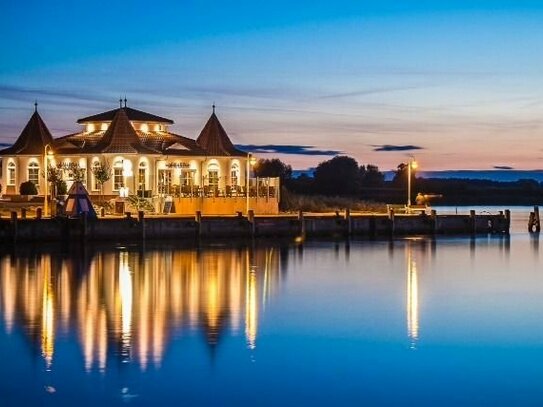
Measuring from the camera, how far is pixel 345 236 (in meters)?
64.9

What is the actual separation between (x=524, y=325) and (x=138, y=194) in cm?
3842

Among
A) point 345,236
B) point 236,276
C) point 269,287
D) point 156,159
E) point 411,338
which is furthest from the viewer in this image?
point 156,159

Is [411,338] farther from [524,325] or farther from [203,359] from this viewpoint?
[203,359]

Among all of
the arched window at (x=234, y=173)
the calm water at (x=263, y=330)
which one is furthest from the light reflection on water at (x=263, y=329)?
the arched window at (x=234, y=173)

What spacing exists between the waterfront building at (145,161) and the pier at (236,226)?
5.17m

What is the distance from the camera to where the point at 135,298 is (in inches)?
1486

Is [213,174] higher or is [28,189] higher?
[213,174]

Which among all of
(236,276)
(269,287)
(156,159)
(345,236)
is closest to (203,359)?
(269,287)

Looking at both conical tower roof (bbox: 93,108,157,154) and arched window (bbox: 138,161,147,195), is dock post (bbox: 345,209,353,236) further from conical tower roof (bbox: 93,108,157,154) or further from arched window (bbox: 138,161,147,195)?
conical tower roof (bbox: 93,108,157,154)

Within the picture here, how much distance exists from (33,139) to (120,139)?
7.22 m

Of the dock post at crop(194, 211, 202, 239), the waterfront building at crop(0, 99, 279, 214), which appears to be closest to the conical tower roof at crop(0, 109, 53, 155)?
the waterfront building at crop(0, 99, 279, 214)

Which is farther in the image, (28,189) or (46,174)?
(28,189)

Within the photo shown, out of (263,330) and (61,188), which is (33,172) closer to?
(61,188)

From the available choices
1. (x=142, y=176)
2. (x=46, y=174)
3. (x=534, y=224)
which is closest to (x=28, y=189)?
(x=46, y=174)
